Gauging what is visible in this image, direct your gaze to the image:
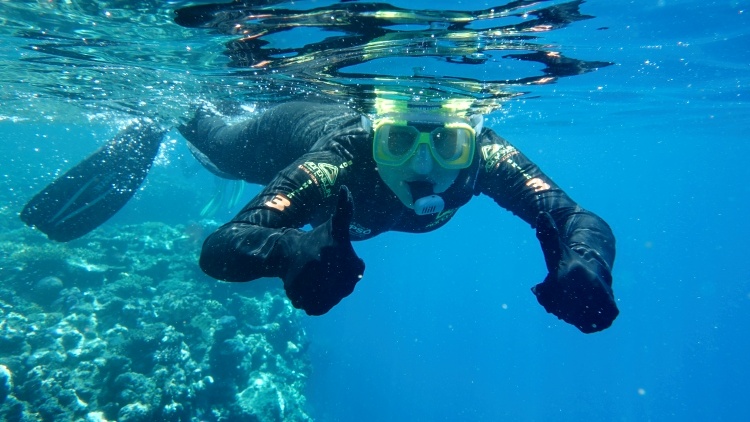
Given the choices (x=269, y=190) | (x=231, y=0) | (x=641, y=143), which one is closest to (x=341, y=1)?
(x=231, y=0)

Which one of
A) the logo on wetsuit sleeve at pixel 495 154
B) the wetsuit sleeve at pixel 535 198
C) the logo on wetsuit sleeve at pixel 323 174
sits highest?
the logo on wetsuit sleeve at pixel 323 174

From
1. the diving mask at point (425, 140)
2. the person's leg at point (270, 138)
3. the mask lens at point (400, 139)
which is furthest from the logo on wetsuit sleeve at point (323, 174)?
the person's leg at point (270, 138)

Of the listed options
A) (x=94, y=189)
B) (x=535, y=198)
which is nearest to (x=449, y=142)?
(x=535, y=198)

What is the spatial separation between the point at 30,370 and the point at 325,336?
2637 centimetres

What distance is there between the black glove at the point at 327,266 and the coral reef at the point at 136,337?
25.8ft

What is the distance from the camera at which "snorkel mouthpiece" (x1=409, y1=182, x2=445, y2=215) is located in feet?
12.0

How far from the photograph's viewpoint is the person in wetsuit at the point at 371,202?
2037 millimetres

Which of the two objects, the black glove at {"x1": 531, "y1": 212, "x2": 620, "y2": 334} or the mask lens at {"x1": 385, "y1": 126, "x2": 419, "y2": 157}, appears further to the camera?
the mask lens at {"x1": 385, "y1": 126, "x2": 419, "y2": 157}

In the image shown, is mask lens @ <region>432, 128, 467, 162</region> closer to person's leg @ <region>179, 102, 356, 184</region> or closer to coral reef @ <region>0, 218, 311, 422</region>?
person's leg @ <region>179, 102, 356, 184</region>

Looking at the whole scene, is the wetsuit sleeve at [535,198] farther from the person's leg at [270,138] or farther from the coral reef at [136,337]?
the coral reef at [136,337]

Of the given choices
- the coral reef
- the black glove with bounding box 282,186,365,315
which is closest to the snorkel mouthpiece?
the black glove with bounding box 282,186,365,315

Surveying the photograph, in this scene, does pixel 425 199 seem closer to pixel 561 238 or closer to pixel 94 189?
pixel 561 238

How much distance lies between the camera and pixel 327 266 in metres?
1.97

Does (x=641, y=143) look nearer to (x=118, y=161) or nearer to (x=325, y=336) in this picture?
(x=325, y=336)
